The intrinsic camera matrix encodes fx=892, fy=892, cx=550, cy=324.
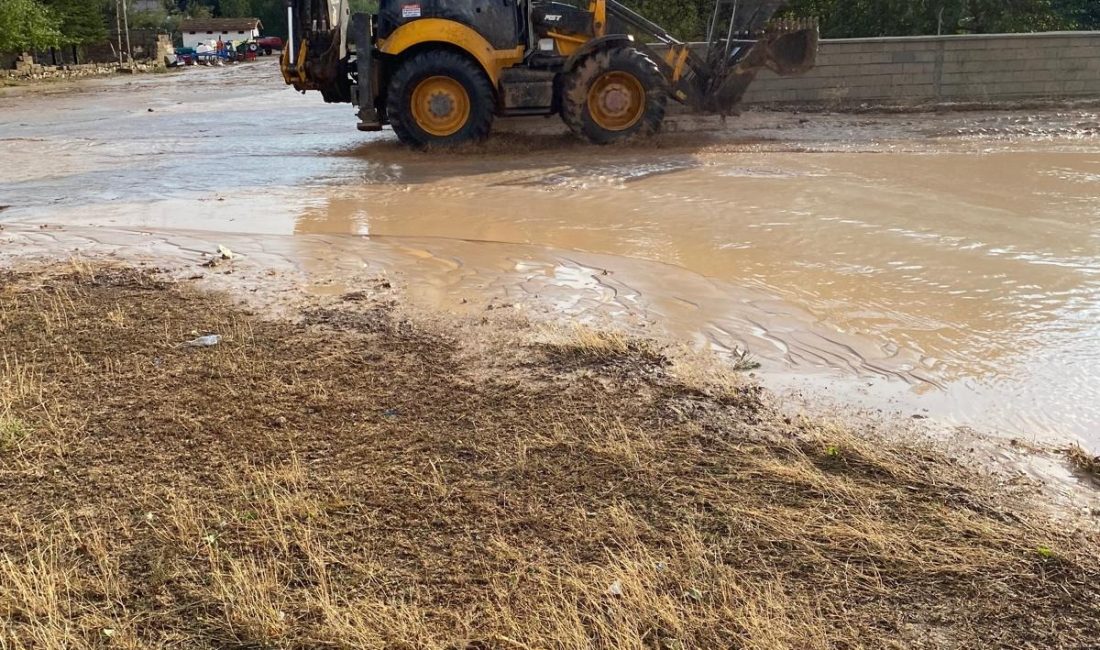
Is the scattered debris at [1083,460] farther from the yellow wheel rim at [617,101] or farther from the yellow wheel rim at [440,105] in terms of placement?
the yellow wheel rim at [440,105]

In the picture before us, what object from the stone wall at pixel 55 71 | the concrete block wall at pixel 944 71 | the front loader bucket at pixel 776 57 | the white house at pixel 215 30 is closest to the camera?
the front loader bucket at pixel 776 57

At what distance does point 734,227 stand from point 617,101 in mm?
4869

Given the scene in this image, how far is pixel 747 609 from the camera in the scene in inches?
114

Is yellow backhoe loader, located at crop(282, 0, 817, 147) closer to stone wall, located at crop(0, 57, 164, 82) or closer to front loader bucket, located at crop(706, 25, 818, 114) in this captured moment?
front loader bucket, located at crop(706, 25, 818, 114)

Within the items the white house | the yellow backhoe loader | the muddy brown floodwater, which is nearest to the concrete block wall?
the muddy brown floodwater

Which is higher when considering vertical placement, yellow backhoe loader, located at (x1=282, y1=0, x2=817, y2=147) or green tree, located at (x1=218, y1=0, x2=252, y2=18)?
green tree, located at (x1=218, y1=0, x2=252, y2=18)

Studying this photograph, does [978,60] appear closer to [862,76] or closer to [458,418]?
[862,76]

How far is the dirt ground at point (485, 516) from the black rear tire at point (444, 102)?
801cm

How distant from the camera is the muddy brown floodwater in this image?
533cm

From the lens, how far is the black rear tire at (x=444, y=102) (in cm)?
1231

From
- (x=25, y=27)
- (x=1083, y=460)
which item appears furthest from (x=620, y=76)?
(x=25, y=27)

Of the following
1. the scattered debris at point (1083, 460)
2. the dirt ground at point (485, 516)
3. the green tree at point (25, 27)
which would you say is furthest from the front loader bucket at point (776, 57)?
the green tree at point (25, 27)

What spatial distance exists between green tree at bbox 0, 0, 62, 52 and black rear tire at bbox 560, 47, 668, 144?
35229mm

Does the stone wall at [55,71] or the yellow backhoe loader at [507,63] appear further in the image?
the stone wall at [55,71]
